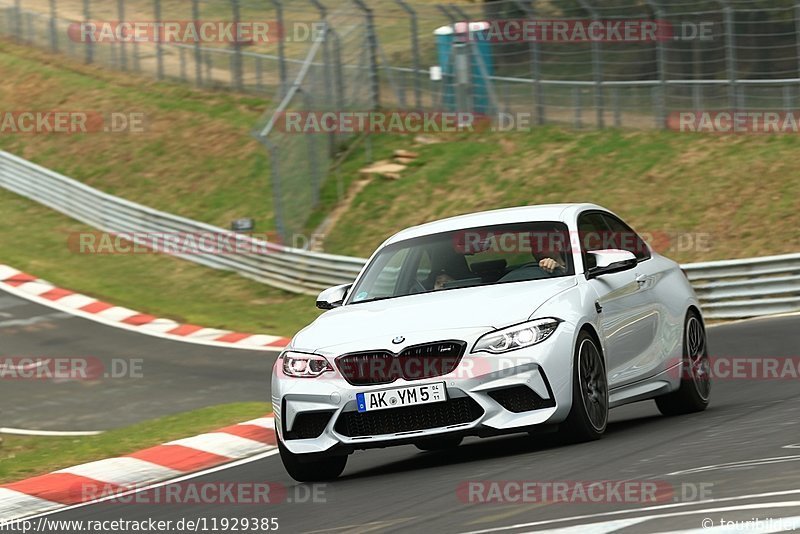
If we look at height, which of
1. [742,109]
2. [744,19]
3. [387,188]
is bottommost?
[387,188]

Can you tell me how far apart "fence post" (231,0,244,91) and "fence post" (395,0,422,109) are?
5671 millimetres

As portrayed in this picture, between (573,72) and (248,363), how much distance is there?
11493mm

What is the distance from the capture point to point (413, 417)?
8461mm

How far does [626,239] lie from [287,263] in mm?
14914

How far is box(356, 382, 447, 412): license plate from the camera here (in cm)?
835

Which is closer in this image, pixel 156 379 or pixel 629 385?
pixel 629 385

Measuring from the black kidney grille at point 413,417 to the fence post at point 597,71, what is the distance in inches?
722

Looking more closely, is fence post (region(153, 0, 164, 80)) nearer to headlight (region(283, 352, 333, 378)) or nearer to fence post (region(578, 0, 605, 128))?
fence post (region(578, 0, 605, 128))

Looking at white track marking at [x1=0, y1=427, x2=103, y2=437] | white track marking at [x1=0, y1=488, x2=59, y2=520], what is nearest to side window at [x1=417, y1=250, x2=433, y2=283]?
white track marking at [x1=0, y1=488, x2=59, y2=520]

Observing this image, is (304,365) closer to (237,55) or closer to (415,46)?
(415,46)

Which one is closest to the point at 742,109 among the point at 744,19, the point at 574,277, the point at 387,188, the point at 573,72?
the point at 744,19

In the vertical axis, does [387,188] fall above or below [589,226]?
below

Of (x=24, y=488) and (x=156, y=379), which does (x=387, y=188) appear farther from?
(x=24, y=488)

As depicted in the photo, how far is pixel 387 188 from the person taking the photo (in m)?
28.6
